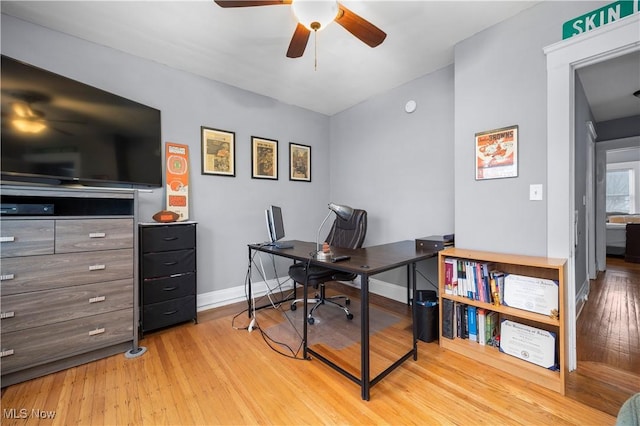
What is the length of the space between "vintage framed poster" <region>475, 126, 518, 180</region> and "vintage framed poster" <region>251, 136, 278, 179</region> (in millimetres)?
2373

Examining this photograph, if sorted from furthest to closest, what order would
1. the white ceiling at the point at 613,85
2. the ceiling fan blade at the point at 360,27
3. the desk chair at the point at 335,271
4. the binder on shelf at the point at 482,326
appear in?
the desk chair at the point at 335,271 < the white ceiling at the point at 613,85 < the binder on shelf at the point at 482,326 < the ceiling fan blade at the point at 360,27

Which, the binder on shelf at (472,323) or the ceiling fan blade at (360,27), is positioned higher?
the ceiling fan blade at (360,27)

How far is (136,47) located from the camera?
7.88 feet

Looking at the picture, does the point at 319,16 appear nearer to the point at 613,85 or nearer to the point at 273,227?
the point at 273,227

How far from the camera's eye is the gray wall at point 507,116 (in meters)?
1.88

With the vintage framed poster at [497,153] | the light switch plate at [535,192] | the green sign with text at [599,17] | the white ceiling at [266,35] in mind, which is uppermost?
the white ceiling at [266,35]

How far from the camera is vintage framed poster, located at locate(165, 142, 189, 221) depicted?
2.70 meters

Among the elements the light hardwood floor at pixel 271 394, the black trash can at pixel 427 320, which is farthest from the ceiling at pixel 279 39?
the light hardwood floor at pixel 271 394

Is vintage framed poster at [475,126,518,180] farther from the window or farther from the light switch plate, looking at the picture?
the window

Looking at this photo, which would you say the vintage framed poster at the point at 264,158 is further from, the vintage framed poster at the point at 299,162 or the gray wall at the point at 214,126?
the vintage framed poster at the point at 299,162

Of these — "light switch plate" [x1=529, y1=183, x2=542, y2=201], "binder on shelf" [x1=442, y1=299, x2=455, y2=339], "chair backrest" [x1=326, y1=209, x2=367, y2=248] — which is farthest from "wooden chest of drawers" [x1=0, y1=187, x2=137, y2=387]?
"light switch plate" [x1=529, y1=183, x2=542, y2=201]

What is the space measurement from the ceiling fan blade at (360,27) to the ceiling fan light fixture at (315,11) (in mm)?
114

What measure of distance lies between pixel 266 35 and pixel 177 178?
1651 millimetres

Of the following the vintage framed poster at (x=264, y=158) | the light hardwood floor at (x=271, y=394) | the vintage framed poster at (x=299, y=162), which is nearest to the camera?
the light hardwood floor at (x=271, y=394)
